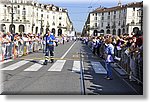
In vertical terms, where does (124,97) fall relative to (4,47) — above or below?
below

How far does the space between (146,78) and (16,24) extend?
7310cm

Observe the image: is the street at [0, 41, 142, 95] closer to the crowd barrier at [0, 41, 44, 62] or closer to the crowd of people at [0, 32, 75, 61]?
the crowd barrier at [0, 41, 44, 62]

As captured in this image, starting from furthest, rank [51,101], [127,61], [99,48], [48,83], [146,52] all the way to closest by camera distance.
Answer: [99,48] → [127,61] → [48,83] → [146,52] → [51,101]

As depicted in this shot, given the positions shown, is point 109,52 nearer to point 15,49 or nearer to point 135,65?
point 135,65

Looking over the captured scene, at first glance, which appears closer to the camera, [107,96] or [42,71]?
[107,96]

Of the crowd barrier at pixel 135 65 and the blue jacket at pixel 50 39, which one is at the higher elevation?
the blue jacket at pixel 50 39

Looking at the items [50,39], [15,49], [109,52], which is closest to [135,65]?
[109,52]

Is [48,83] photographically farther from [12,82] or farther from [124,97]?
[124,97]

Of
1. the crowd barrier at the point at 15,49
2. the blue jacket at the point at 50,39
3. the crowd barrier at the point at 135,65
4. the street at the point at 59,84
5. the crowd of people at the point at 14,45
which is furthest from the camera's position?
the crowd of people at the point at 14,45

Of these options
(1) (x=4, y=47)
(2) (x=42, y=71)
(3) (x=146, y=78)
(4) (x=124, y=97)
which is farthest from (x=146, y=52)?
(1) (x=4, y=47)

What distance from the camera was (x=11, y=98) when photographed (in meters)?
8.41

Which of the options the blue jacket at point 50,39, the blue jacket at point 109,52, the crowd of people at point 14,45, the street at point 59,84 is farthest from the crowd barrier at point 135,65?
the crowd of people at point 14,45

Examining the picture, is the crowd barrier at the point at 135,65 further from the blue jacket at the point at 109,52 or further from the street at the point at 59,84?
the blue jacket at the point at 109,52

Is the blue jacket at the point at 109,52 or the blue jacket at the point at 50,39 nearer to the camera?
the blue jacket at the point at 109,52
